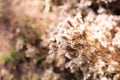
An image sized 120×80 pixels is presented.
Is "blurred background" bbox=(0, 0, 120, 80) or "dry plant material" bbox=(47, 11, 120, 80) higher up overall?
"blurred background" bbox=(0, 0, 120, 80)

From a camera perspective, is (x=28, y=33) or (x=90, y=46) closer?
(x=90, y=46)

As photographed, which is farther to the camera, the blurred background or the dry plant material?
the blurred background

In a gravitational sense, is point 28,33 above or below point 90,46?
above

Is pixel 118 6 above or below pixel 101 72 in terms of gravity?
above

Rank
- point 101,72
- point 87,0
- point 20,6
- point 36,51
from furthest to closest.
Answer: point 20,6, point 36,51, point 87,0, point 101,72

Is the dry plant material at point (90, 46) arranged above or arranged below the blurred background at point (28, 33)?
below

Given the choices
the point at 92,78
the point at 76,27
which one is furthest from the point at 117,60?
the point at 76,27

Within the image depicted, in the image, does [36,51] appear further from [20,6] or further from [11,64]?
[20,6]

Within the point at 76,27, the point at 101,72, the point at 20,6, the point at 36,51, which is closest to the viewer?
the point at 76,27

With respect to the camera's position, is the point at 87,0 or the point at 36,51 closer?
the point at 87,0

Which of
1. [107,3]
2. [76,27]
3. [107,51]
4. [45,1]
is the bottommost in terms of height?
[107,51]

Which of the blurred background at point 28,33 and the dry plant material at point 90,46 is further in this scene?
the blurred background at point 28,33
